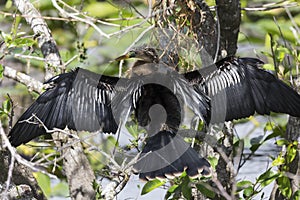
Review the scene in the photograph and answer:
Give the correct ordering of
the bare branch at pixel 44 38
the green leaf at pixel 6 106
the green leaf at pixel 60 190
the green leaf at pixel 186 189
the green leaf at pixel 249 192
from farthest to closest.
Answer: the green leaf at pixel 60 190, the bare branch at pixel 44 38, the green leaf at pixel 6 106, the green leaf at pixel 249 192, the green leaf at pixel 186 189

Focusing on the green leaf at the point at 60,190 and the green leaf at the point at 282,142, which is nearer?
the green leaf at the point at 282,142

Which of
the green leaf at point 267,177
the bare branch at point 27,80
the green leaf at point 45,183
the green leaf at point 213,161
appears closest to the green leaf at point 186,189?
the green leaf at point 213,161

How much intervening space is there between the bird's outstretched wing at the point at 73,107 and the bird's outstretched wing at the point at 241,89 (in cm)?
42

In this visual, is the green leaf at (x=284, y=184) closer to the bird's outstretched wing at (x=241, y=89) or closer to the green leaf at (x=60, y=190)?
the bird's outstretched wing at (x=241, y=89)

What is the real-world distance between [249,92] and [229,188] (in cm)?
49

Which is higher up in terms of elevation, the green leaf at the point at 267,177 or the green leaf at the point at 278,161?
the green leaf at the point at 278,161

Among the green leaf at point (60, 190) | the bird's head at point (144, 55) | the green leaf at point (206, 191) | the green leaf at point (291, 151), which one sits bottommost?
the green leaf at point (60, 190)

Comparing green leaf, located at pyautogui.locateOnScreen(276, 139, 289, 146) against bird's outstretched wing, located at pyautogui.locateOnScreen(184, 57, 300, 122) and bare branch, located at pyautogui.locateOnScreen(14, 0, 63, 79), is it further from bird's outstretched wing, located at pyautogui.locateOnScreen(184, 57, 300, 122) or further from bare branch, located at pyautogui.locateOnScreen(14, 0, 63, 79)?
bare branch, located at pyautogui.locateOnScreen(14, 0, 63, 79)

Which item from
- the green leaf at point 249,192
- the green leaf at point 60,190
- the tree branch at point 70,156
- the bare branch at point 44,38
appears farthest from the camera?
the green leaf at point 60,190

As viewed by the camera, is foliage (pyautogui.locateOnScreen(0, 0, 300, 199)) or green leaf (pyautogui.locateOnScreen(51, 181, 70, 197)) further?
green leaf (pyautogui.locateOnScreen(51, 181, 70, 197))

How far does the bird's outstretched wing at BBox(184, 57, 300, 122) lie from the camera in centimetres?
341

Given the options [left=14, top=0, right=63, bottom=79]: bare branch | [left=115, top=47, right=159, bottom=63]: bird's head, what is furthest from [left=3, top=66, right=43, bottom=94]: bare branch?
[left=115, top=47, right=159, bottom=63]: bird's head

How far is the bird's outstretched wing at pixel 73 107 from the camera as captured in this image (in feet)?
11.3

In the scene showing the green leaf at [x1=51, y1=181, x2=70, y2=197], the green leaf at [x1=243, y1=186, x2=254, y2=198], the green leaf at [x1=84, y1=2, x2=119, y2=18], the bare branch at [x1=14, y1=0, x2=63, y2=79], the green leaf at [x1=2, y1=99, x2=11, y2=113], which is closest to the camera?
the green leaf at [x1=243, y1=186, x2=254, y2=198]
